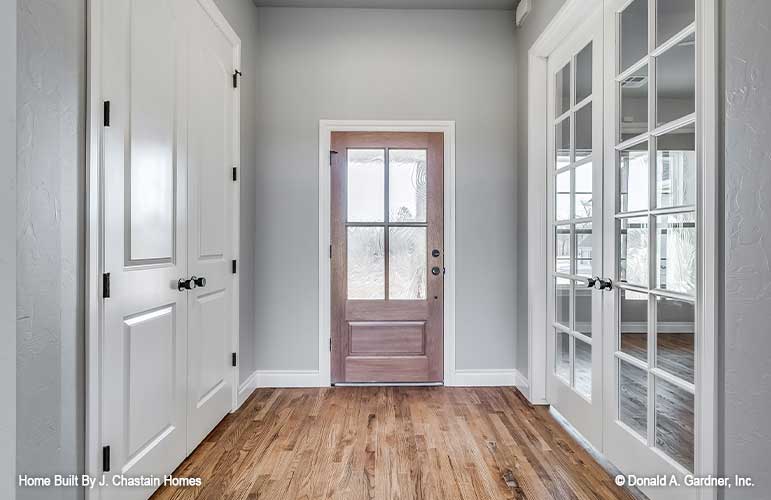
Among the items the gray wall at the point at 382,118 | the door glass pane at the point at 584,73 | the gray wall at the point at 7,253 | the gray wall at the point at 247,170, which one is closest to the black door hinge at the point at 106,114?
the gray wall at the point at 7,253

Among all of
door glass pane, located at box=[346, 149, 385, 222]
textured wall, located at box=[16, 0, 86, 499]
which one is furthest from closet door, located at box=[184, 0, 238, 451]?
door glass pane, located at box=[346, 149, 385, 222]

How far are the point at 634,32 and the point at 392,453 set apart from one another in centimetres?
230

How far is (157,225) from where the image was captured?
1869 millimetres

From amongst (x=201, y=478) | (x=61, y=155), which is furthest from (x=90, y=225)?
(x=201, y=478)

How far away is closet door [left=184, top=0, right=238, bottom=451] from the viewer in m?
2.22

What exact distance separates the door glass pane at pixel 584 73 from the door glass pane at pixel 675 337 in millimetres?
1246

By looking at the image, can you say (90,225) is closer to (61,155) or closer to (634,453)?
(61,155)

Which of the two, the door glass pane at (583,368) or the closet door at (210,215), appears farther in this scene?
the door glass pane at (583,368)

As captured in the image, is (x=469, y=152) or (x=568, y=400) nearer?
(x=568, y=400)

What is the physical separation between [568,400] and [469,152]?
1.85 m

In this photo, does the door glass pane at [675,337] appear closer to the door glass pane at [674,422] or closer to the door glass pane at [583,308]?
the door glass pane at [674,422]

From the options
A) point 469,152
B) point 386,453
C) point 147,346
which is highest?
point 469,152

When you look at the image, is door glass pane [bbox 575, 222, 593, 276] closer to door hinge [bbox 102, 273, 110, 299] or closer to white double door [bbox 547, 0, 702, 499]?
white double door [bbox 547, 0, 702, 499]

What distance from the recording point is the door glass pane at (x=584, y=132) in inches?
91.6
